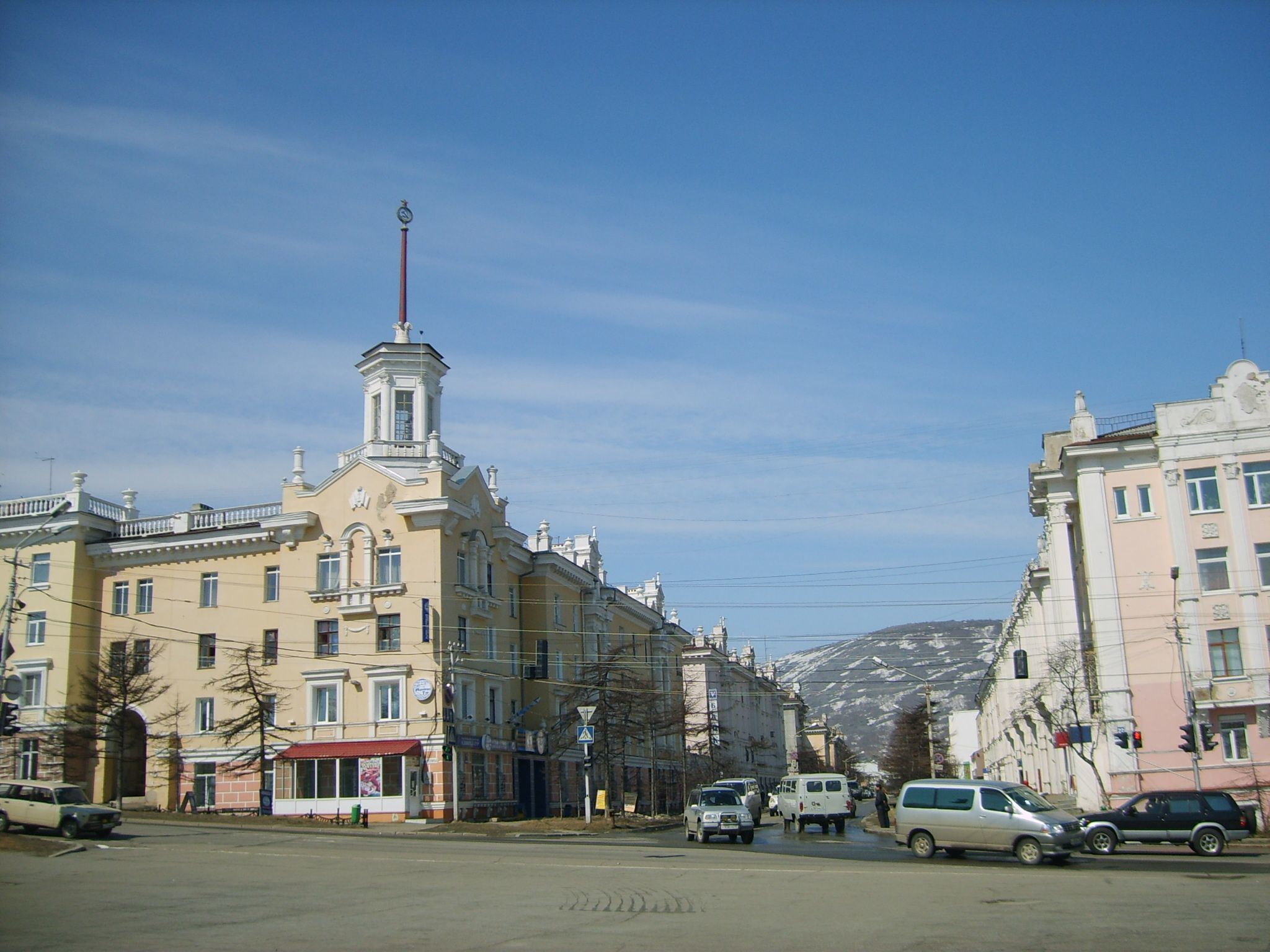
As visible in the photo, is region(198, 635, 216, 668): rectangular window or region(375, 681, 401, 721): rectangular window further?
region(198, 635, 216, 668): rectangular window

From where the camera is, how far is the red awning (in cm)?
4862

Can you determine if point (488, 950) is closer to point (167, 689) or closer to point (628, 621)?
point (167, 689)

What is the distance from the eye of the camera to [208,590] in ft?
184

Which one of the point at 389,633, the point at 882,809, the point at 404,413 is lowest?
the point at 882,809

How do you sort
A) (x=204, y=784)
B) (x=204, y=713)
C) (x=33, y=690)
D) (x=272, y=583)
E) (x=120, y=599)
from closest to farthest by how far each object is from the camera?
(x=204, y=784) → (x=204, y=713) → (x=272, y=583) → (x=33, y=690) → (x=120, y=599)

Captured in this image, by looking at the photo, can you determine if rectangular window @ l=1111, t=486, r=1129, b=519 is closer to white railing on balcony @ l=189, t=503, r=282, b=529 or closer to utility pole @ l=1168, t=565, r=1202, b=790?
utility pole @ l=1168, t=565, r=1202, b=790

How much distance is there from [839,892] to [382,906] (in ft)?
25.5

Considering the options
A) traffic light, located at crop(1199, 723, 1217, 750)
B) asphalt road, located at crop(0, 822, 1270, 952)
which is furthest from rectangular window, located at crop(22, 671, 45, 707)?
traffic light, located at crop(1199, 723, 1217, 750)

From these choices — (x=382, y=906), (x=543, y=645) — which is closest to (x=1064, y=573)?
(x=543, y=645)

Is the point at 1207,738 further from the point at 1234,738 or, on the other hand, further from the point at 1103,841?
the point at 1103,841

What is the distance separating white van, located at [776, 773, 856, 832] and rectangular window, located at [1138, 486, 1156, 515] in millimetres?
18197

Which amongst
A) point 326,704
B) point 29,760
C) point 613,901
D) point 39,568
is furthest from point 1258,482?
point 29,760

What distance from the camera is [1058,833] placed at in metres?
26.7

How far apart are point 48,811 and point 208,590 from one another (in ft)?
83.0
